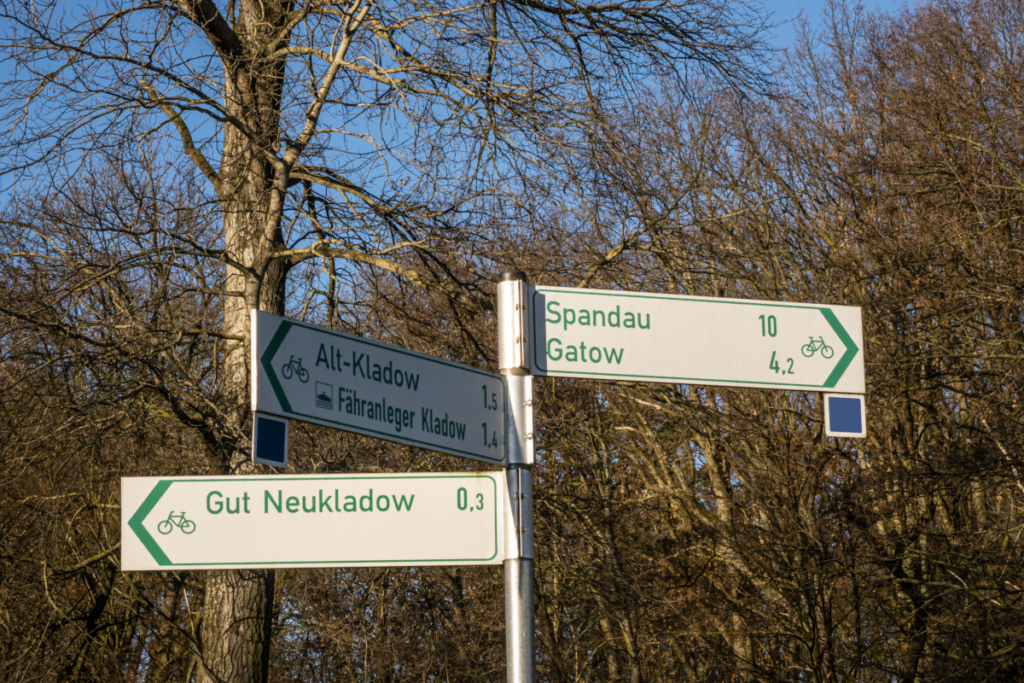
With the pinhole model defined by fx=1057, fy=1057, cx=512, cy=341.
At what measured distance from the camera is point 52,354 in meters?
5.91

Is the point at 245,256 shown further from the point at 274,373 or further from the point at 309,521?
the point at 274,373

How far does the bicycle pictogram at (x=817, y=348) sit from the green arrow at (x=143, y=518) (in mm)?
1770

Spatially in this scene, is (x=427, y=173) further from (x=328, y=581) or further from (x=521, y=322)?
(x=328, y=581)

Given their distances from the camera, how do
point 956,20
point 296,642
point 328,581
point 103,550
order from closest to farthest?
1. point 103,550
2. point 328,581
3. point 296,642
4. point 956,20

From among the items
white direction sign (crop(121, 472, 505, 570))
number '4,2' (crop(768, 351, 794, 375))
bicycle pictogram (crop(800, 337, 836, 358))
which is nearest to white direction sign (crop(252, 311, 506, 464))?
white direction sign (crop(121, 472, 505, 570))

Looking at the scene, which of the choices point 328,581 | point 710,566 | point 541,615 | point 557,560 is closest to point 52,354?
point 557,560

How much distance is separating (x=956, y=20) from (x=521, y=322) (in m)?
13.0

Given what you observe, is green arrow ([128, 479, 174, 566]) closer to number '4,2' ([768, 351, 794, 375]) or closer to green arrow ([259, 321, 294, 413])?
green arrow ([259, 321, 294, 413])

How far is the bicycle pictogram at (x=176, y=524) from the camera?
2.70m

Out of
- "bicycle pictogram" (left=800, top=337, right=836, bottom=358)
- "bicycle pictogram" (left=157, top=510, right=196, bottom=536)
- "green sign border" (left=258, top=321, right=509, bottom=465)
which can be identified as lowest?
"bicycle pictogram" (left=157, top=510, right=196, bottom=536)

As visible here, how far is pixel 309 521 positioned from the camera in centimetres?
273

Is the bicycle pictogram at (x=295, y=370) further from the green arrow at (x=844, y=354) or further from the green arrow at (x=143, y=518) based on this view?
the green arrow at (x=844, y=354)

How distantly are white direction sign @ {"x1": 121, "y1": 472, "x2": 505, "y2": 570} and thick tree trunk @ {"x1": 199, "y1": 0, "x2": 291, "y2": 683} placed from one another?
3.15 meters

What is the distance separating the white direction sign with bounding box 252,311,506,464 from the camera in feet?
8.06
